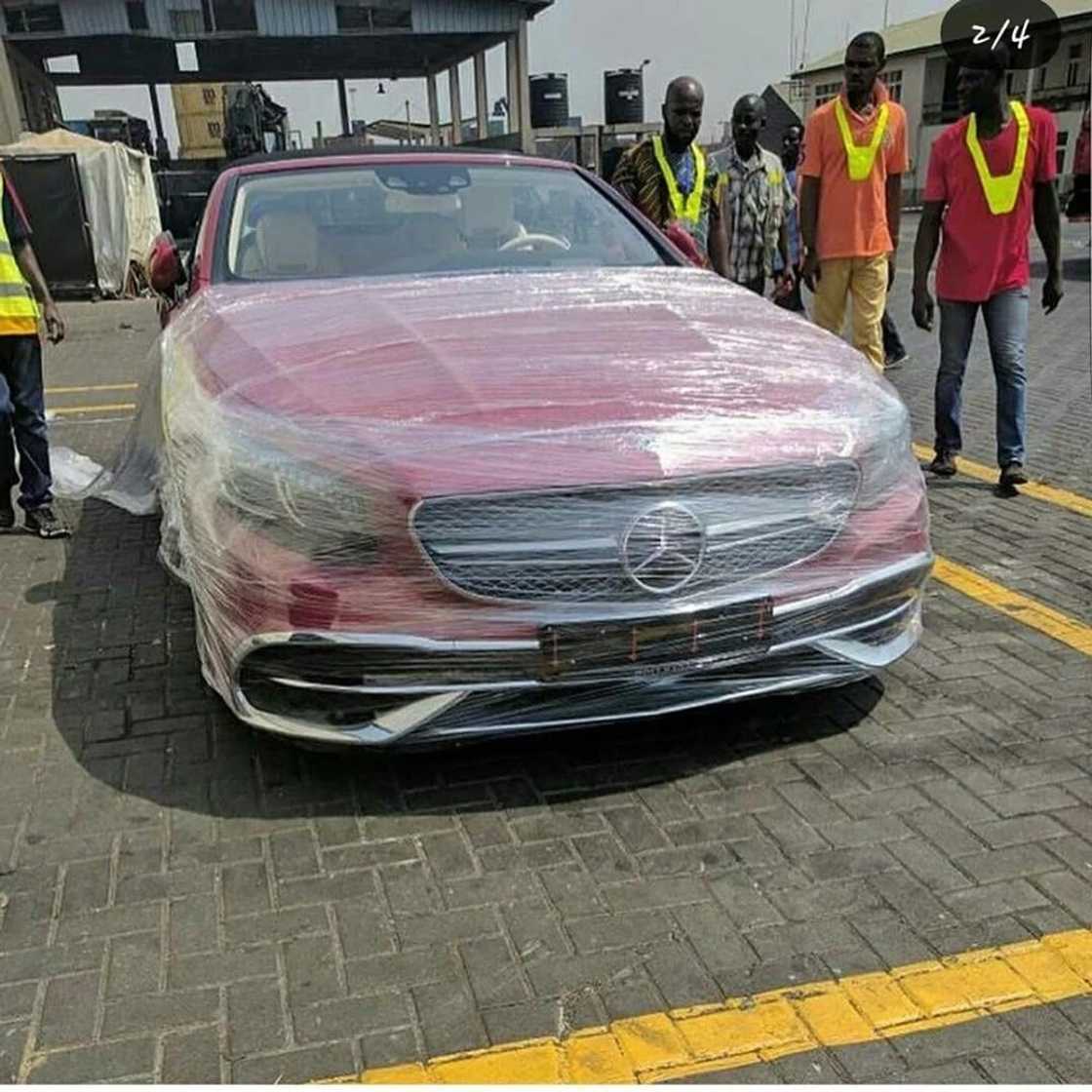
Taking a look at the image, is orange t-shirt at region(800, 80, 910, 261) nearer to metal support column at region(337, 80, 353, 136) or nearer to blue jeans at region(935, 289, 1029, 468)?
blue jeans at region(935, 289, 1029, 468)

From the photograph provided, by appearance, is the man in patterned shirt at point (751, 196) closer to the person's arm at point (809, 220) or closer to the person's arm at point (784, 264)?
the person's arm at point (784, 264)

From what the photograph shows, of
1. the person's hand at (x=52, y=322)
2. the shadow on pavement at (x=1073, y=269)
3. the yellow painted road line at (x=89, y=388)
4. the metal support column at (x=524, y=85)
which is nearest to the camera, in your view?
the person's hand at (x=52, y=322)

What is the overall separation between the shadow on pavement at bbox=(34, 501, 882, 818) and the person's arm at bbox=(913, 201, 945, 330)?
2.70 m

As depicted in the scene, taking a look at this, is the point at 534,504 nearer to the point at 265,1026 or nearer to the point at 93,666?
the point at 265,1026

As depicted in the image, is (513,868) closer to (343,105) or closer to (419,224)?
(419,224)

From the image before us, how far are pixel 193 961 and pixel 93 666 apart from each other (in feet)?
5.37

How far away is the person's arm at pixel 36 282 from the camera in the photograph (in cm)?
472

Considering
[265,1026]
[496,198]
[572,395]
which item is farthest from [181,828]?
[496,198]

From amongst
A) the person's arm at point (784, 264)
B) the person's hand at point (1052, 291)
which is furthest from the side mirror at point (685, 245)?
the person's arm at point (784, 264)

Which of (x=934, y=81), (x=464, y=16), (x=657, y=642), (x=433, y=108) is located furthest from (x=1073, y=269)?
(x=934, y=81)

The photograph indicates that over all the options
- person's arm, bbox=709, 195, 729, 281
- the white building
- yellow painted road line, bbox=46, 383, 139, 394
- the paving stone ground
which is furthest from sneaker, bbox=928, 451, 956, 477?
the white building

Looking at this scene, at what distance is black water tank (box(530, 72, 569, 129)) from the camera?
2853cm

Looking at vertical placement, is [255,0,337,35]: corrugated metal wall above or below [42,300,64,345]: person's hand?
above

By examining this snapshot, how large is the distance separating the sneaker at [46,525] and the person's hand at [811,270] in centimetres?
396
